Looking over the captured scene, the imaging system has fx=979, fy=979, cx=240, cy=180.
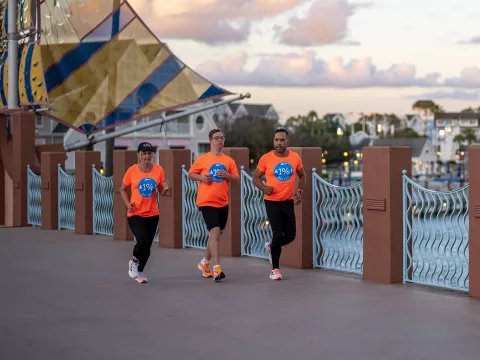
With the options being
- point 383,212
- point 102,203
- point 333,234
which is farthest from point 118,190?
point 383,212

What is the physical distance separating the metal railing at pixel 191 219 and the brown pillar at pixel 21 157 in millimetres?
6082

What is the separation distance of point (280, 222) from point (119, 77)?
67.7 ft

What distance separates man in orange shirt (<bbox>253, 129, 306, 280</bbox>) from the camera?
11.1 metres

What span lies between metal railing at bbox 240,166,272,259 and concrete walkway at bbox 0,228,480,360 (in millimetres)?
650

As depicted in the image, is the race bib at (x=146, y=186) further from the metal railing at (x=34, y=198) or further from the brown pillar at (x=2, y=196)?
the brown pillar at (x=2, y=196)

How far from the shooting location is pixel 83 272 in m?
12.5

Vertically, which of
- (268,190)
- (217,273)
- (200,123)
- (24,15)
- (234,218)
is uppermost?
(24,15)

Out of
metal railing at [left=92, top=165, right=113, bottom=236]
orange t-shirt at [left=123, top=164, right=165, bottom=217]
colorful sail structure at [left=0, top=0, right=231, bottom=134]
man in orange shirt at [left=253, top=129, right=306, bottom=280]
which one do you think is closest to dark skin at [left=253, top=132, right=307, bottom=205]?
man in orange shirt at [left=253, top=129, right=306, bottom=280]

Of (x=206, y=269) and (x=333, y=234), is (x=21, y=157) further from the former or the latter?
(x=206, y=269)

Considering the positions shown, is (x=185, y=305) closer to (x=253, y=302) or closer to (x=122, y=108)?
(x=253, y=302)

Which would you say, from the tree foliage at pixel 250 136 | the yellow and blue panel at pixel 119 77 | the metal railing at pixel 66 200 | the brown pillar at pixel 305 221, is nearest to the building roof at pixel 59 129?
the tree foliage at pixel 250 136

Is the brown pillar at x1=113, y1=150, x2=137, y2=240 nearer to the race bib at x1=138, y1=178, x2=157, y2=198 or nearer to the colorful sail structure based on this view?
the race bib at x1=138, y1=178, x2=157, y2=198

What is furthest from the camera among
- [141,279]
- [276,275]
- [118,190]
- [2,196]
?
[2,196]

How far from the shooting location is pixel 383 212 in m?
11.2
